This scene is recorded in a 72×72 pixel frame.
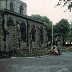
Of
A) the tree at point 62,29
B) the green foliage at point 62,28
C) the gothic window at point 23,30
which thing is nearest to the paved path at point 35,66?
the gothic window at point 23,30

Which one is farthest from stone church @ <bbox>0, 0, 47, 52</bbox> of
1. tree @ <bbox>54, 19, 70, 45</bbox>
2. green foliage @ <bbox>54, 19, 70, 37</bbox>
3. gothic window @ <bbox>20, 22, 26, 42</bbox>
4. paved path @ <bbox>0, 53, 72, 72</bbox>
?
green foliage @ <bbox>54, 19, 70, 37</bbox>

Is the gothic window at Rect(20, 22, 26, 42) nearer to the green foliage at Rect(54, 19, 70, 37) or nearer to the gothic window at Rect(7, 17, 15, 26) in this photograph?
the gothic window at Rect(7, 17, 15, 26)

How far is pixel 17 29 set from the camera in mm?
53812

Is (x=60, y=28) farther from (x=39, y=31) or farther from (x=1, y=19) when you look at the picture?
(x=1, y=19)

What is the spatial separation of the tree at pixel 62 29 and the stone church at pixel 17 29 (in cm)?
2932

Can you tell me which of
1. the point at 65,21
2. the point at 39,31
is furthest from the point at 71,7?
the point at 65,21

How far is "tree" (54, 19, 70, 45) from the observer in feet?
324

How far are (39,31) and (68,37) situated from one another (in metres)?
31.4

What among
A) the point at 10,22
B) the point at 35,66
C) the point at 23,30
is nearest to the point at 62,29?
the point at 23,30

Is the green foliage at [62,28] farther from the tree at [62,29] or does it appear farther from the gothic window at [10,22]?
the gothic window at [10,22]

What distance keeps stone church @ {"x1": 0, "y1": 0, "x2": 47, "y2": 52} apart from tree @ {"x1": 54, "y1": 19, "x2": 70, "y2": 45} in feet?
96.2

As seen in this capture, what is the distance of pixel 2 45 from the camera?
4691 centimetres

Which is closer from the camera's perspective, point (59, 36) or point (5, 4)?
point (5, 4)

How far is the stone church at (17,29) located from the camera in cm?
4756
